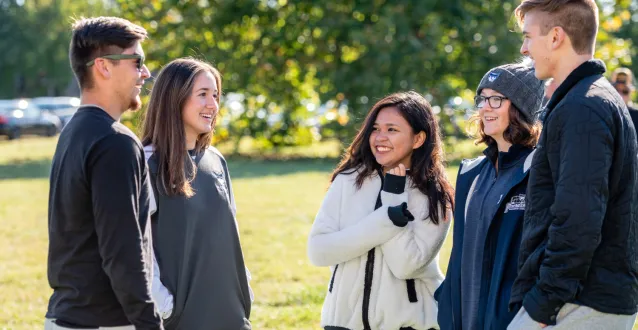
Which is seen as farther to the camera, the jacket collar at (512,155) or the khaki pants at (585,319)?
the jacket collar at (512,155)

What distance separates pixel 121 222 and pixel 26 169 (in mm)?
22659

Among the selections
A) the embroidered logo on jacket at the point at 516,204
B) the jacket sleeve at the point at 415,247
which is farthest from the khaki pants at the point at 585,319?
the jacket sleeve at the point at 415,247

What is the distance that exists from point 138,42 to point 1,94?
7157 centimetres

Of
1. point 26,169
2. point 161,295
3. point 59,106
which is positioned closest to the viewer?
point 161,295

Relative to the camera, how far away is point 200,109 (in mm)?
4656

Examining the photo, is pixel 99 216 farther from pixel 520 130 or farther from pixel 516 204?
pixel 520 130

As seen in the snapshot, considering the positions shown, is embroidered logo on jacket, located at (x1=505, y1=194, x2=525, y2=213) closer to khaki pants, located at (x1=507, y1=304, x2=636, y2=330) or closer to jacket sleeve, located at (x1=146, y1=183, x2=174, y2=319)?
khaki pants, located at (x1=507, y1=304, x2=636, y2=330)

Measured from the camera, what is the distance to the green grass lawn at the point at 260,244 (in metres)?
8.17

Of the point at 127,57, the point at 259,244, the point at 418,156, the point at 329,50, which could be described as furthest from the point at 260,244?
the point at 329,50

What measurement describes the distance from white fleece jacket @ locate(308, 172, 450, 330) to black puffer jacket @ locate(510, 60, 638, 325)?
1071 millimetres

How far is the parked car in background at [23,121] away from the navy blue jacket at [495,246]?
133ft

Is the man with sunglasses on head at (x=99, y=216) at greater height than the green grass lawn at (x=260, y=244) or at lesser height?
greater

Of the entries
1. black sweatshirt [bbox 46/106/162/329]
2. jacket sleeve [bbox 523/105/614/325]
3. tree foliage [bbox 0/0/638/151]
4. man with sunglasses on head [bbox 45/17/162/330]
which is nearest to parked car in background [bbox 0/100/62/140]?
tree foliage [bbox 0/0/638/151]

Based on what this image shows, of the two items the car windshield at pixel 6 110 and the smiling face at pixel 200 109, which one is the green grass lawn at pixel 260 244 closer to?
the smiling face at pixel 200 109
